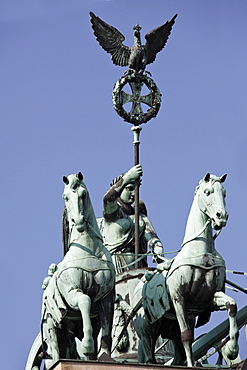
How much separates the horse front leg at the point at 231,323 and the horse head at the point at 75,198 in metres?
2.04

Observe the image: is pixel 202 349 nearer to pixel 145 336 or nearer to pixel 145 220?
pixel 145 336

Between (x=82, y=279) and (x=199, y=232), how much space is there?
65.6 inches

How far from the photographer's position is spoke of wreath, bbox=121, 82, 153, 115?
27500 millimetres

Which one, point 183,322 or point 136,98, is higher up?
point 136,98

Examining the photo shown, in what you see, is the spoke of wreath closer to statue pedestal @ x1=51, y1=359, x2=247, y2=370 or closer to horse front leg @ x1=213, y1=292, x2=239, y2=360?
horse front leg @ x1=213, y1=292, x2=239, y2=360

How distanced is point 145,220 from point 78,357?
412cm

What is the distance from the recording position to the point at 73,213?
22.8m

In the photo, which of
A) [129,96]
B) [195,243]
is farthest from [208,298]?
[129,96]

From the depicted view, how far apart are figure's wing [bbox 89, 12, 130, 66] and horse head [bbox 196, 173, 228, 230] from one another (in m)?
5.28

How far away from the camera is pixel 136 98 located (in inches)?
1083

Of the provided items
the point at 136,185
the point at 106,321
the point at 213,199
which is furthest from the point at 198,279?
the point at 136,185

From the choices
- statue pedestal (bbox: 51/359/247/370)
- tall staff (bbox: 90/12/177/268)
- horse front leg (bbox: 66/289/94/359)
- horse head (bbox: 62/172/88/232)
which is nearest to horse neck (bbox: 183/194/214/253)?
horse head (bbox: 62/172/88/232)

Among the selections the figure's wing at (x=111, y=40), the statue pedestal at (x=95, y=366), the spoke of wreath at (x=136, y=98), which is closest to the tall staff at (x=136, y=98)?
the spoke of wreath at (x=136, y=98)

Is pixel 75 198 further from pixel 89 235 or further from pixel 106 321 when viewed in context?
pixel 106 321
